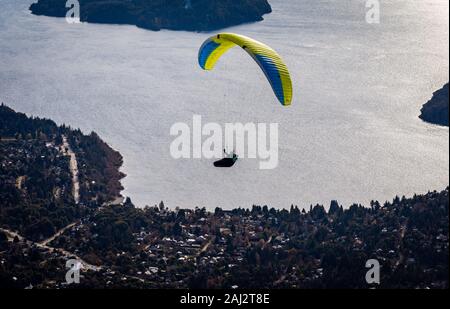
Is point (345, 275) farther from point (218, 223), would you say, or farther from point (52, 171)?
point (52, 171)

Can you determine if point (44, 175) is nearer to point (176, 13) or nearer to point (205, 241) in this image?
point (205, 241)

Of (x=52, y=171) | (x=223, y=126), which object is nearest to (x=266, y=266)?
(x=52, y=171)

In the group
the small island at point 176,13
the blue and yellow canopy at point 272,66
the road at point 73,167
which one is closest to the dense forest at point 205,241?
the road at point 73,167

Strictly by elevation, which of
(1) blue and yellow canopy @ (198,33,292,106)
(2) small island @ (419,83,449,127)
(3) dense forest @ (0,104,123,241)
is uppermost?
(1) blue and yellow canopy @ (198,33,292,106)

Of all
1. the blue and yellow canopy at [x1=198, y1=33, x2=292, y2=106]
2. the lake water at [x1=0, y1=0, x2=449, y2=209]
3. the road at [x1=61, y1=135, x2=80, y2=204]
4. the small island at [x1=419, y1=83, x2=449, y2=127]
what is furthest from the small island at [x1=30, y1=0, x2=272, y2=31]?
the blue and yellow canopy at [x1=198, y1=33, x2=292, y2=106]

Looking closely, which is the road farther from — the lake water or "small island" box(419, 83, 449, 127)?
"small island" box(419, 83, 449, 127)

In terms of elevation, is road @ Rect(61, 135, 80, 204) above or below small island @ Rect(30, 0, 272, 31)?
below
